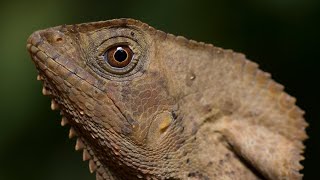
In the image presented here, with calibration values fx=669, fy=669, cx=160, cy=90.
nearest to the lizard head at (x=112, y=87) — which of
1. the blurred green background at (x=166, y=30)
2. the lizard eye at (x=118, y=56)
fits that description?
the lizard eye at (x=118, y=56)

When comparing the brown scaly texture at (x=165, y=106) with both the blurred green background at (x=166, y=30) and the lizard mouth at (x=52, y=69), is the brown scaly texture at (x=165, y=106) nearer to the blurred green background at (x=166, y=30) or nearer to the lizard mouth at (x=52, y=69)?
the lizard mouth at (x=52, y=69)

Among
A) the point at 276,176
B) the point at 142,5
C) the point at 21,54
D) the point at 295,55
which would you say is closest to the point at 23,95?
the point at 21,54

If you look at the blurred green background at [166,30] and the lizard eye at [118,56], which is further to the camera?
the blurred green background at [166,30]

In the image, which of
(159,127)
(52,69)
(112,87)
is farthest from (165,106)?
(52,69)

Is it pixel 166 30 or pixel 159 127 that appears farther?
pixel 166 30

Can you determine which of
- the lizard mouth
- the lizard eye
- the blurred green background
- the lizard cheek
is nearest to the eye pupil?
the lizard eye

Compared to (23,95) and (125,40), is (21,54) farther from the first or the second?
(125,40)

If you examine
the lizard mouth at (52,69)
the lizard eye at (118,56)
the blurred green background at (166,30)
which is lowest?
the lizard mouth at (52,69)

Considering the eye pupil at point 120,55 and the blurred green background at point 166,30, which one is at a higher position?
the blurred green background at point 166,30

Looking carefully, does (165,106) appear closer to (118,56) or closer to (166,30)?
(118,56)
